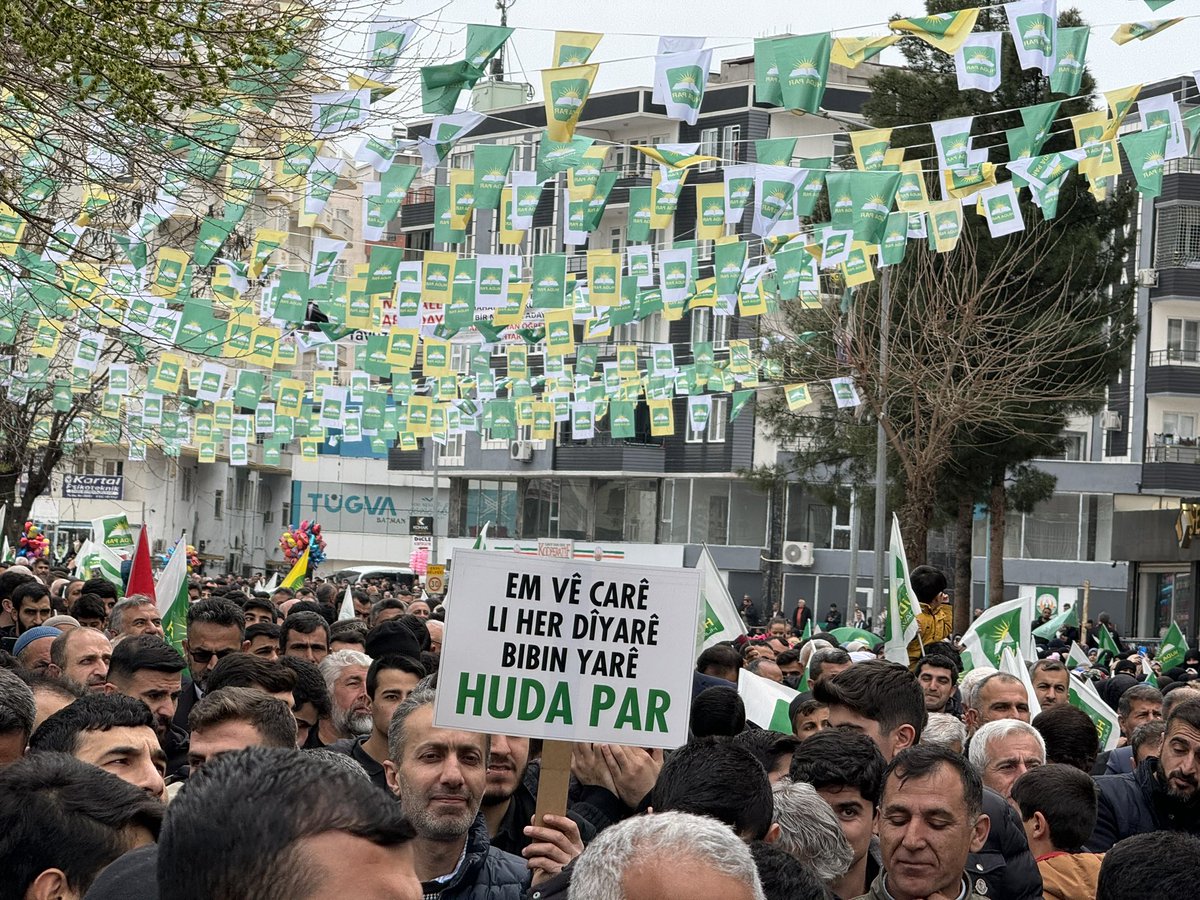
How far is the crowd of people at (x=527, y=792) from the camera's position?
2.39 m

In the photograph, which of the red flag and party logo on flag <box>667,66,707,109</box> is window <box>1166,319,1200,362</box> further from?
the red flag

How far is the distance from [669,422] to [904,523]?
4329 millimetres

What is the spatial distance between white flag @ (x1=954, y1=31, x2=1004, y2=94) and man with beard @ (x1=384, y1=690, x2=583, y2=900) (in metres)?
10.7

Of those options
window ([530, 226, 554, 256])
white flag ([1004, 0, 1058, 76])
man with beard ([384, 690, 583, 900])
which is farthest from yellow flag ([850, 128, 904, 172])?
window ([530, 226, 554, 256])

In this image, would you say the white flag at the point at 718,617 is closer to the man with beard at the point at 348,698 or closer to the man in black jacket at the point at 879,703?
the man with beard at the point at 348,698

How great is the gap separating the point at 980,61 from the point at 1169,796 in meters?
8.71

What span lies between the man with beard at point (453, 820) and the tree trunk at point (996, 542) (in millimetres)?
27313

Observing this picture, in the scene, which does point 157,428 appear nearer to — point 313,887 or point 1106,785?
point 1106,785

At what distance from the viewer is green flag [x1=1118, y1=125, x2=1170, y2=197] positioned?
51.8ft

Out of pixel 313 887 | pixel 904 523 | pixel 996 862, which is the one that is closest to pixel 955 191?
pixel 904 523

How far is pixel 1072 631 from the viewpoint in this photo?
1098 inches

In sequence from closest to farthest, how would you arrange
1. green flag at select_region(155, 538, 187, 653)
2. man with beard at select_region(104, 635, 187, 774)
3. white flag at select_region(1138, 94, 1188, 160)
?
man with beard at select_region(104, 635, 187, 774) < green flag at select_region(155, 538, 187, 653) < white flag at select_region(1138, 94, 1188, 160)

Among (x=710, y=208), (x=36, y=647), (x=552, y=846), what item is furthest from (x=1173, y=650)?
(x=552, y=846)

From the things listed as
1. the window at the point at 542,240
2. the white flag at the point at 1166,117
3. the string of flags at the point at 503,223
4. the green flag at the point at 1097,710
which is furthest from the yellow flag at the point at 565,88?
the window at the point at 542,240
